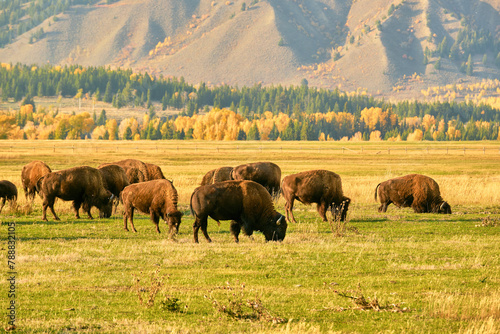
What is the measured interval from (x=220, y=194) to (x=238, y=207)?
0.64 metres

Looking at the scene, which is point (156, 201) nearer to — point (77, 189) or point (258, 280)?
point (77, 189)

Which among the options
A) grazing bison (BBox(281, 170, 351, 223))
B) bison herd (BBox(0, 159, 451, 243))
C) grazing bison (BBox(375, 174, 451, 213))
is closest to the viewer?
bison herd (BBox(0, 159, 451, 243))

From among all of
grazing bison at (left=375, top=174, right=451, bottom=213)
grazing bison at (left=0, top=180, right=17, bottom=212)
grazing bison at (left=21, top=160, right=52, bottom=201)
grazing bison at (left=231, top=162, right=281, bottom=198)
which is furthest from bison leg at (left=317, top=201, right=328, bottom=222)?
grazing bison at (left=21, top=160, right=52, bottom=201)

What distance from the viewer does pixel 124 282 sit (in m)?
13.2

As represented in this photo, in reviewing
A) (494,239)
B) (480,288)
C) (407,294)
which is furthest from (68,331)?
(494,239)

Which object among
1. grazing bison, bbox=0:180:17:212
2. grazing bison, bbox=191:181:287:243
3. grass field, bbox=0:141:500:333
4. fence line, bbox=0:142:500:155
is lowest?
fence line, bbox=0:142:500:155

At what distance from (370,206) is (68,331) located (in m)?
22.7

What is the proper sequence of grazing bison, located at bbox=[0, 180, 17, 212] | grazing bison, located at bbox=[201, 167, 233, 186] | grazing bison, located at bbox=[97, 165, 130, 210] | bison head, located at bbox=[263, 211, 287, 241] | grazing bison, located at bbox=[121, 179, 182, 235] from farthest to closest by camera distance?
1. grazing bison, located at bbox=[201, 167, 233, 186]
2. grazing bison, located at bbox=[0, 180, 17, 212]
3. grazing bison, located at bbox=[97, 165, 130, 210]
4. grazing bison, located at bbox=[121, 179, 182, 235]
5. bison head, located at bbox=[263, 211, 287, 241]

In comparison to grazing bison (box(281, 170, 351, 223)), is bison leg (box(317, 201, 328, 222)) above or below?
below

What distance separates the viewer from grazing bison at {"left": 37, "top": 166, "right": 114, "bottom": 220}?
77.7 feet

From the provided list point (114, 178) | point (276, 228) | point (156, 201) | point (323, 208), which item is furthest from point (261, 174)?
point (276, 228)

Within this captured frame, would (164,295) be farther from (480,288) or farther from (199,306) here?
(480,288)

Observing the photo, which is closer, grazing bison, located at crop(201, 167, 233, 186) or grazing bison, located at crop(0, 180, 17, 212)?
grazing bison, located at crop(0, 180, 17, 212)

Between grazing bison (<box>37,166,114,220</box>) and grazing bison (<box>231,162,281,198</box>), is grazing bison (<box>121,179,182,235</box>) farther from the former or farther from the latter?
grazing bison (<box>231,162,281,198</box>)
